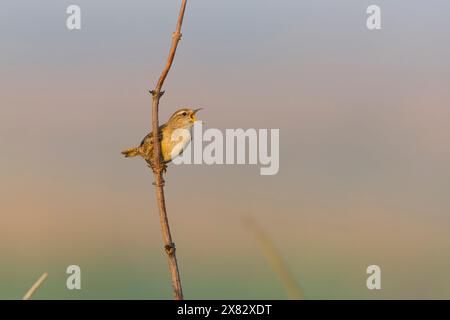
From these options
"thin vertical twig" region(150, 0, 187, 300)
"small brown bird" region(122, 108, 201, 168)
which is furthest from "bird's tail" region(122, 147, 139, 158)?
"thin vertical twig" region(150, 0, 187, 300)

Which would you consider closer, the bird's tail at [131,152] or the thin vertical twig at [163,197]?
the thin vertical twig at [163,197]

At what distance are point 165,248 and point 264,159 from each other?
9.51 feet

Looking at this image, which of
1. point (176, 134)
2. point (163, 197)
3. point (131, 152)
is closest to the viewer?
point (163, 197)

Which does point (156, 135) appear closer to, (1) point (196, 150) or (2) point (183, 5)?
(2) point (183, 5)

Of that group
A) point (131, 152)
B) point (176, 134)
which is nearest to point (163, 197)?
point (176, 134)

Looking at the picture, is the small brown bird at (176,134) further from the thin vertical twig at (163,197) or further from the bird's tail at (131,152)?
the thin vertical twig at (163,197)

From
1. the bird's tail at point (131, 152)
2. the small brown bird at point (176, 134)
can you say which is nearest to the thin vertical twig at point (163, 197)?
the small brown bird at point (176, 134)

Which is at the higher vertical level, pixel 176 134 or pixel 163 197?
pixel 176 134

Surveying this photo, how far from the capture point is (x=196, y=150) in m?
4.78

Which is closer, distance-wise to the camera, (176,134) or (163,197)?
(163,197)

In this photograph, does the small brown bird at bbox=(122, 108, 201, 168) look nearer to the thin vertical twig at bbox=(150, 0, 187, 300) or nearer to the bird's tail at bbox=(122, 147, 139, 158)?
the bird's tail at bbox=(122, 147, 139, 158)

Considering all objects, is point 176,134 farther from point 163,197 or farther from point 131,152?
point 163,197

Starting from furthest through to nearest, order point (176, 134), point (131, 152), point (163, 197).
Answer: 1. point (131, 152)
2. point (176, 134)
3. point (163, 197)

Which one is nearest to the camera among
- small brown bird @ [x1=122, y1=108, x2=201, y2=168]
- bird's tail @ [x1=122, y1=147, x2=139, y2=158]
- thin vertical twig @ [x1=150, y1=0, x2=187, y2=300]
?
thin vertical twig @ [x1=150, y1=0, x2=187, y2=300]
